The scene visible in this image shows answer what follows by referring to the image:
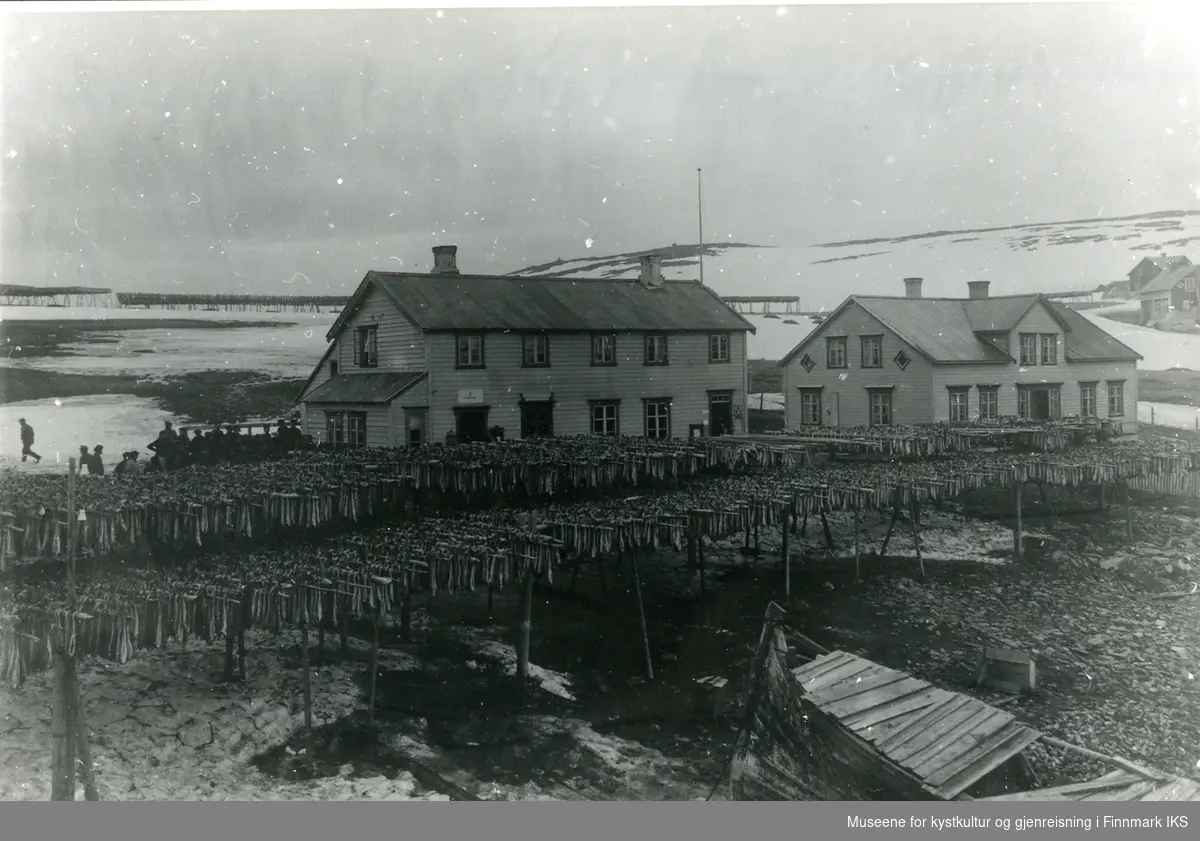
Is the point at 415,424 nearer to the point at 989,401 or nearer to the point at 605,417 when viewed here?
the point at 605,417

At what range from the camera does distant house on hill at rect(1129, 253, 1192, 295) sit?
1510cm

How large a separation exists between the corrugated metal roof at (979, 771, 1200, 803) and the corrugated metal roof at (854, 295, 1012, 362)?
13094 mm

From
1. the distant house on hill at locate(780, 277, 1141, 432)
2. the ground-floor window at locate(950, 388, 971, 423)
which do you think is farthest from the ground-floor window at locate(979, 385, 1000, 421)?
the ground-floor window at locate(950, 388, 971, 423)

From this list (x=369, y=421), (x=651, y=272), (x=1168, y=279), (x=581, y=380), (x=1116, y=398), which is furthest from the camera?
(x=1116, y=398)

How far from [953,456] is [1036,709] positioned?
8980 mm

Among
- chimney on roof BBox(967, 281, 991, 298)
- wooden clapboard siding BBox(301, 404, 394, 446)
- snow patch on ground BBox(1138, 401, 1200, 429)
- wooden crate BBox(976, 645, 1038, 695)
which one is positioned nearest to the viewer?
wooden crate BBox(976, 645, 1038, 695)

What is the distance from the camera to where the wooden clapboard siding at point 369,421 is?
1664 cm

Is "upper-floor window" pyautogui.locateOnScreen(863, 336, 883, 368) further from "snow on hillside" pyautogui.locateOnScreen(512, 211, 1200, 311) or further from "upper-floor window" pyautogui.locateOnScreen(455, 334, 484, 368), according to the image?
"upper-floor window" pyautogui.locateOnScreen(455, 334, 484, 368)

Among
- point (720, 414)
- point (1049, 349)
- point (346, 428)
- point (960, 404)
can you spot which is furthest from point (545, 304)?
point (1049, 349)

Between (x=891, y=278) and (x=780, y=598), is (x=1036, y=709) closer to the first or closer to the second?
(x=780, y=598)

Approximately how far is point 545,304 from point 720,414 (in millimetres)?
5036

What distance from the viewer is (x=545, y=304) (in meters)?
18.3

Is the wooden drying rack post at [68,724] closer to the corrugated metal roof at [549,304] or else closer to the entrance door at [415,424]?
the entrance door at [415,424]

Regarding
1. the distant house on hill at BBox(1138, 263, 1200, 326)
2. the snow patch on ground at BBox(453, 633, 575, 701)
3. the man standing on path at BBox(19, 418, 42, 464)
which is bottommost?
the snow patch on ground at BBox(453, 633, 575, 701)
